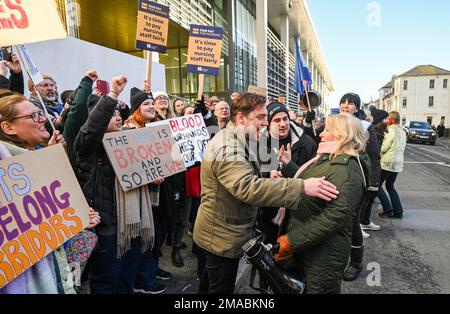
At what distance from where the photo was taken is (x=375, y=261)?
13.2ft

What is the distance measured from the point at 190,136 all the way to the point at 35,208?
2404 millimetres

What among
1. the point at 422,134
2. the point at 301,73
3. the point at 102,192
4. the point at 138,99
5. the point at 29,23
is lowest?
the point at 422,134

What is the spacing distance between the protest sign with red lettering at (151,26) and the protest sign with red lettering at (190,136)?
1.33m

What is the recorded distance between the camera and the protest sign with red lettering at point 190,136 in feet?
12.3

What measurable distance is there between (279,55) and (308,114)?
1690 centimetres

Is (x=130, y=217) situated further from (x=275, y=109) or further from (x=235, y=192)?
(x=275, y=109)

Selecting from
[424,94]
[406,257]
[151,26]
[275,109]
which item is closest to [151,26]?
[151,26]

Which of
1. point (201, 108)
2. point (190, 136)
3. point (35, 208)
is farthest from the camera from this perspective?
point (201, 108)

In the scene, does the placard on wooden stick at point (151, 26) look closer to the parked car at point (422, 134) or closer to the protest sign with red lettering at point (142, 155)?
the protest sign with red lettering at point (142, 155)

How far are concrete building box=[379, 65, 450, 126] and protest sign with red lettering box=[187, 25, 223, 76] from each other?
7352cm

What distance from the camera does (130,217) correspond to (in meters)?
2.55

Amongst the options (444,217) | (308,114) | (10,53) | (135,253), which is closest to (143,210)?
(135,253)

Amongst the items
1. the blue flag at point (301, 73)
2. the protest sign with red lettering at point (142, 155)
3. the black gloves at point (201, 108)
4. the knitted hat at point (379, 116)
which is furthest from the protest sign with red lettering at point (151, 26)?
the blue flag at point (301, 73)

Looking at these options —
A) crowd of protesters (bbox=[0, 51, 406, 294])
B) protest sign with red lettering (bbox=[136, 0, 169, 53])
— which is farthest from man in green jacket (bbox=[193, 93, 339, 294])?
protest sign with red lettering (bbox=[136, 0, 169, 53])
